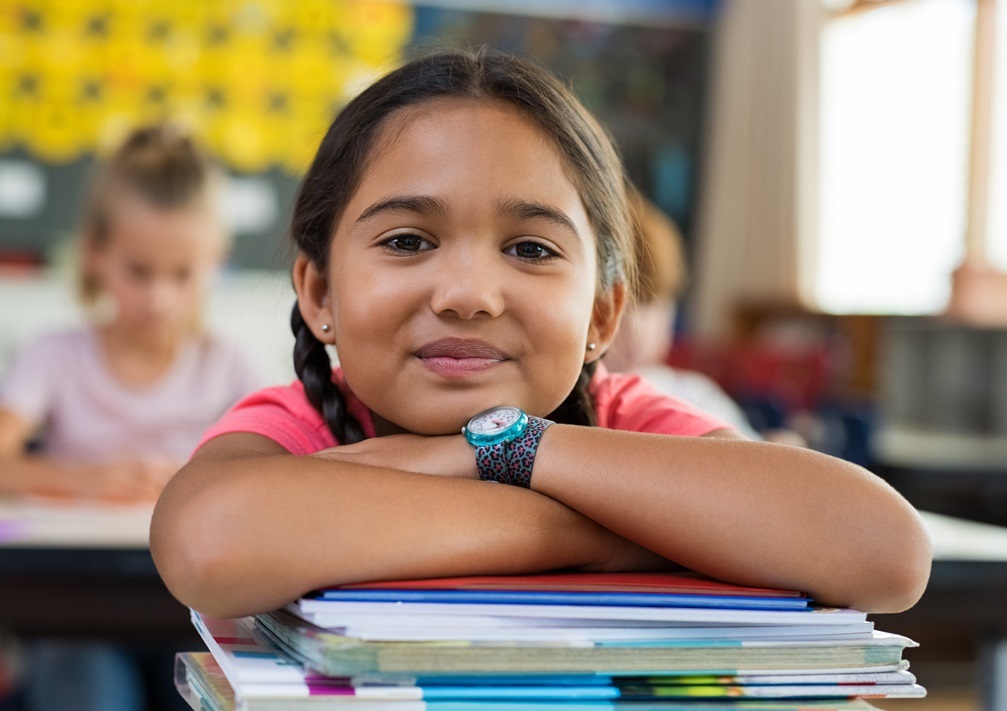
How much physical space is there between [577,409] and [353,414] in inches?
7.2

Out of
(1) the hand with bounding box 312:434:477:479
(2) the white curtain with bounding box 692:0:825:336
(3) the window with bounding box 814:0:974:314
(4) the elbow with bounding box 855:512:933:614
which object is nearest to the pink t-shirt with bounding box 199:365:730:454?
(1) the hand with bounding box 312:434:477:479

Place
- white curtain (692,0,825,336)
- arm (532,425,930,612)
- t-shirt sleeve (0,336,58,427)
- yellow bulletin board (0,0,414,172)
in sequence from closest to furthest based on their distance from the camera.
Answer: arm (532,425,930,612), t-shirt sleeve (0,336,58,427), yellow bulletin board (0,0,414,172), white curtain (692,0,825,336)

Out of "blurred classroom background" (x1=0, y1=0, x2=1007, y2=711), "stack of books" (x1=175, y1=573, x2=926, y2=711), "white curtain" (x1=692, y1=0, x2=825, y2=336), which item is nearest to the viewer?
"stack of books" (x1=175, y1=573, x2=926, y2=711)

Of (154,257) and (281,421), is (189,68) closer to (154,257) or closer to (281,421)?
(154,257)

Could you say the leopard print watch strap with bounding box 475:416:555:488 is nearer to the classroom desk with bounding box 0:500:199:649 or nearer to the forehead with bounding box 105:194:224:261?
the classroom desk with bounding box 0:500:199:649

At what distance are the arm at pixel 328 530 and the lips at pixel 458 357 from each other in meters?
0.11

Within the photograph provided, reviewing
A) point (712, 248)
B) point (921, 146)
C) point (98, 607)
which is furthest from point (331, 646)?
point (712, 248)

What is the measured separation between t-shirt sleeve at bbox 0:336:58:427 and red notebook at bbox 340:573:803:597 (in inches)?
65.9

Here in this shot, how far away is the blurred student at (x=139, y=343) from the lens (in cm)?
212

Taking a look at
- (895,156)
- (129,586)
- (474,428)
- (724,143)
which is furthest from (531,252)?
(724,143)

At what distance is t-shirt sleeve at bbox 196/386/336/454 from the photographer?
0.84 m

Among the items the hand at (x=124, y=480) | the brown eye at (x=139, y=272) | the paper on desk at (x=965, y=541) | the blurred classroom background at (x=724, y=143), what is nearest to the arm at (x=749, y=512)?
the paper on desk at (x=965, y=541)

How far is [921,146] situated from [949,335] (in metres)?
0.92

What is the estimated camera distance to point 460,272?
29.5 inches
